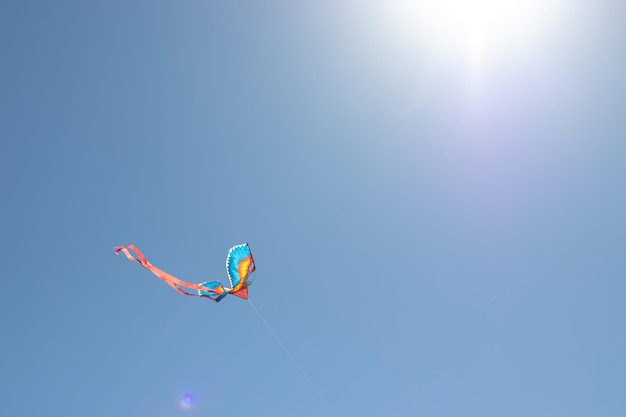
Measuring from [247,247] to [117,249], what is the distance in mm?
5042

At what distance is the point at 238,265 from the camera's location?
826 inches

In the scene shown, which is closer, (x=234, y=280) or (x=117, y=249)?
(x=117, y=249)

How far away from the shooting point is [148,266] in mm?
18828

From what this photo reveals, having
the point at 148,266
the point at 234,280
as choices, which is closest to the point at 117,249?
the point at 148,266

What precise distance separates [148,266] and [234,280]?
3.85 metres

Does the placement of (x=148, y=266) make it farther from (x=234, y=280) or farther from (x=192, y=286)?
(x=234, y=280)

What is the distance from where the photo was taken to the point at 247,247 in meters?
20.0

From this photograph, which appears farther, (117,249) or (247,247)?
(247,247)

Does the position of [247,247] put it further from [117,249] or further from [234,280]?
[117,249]

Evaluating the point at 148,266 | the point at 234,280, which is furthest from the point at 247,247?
the point at 148,266

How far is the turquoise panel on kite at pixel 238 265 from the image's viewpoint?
20703 mm

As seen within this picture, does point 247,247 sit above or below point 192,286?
above

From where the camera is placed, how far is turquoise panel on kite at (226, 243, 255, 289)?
2070 cm

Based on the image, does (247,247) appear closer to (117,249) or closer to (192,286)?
(192,286)
